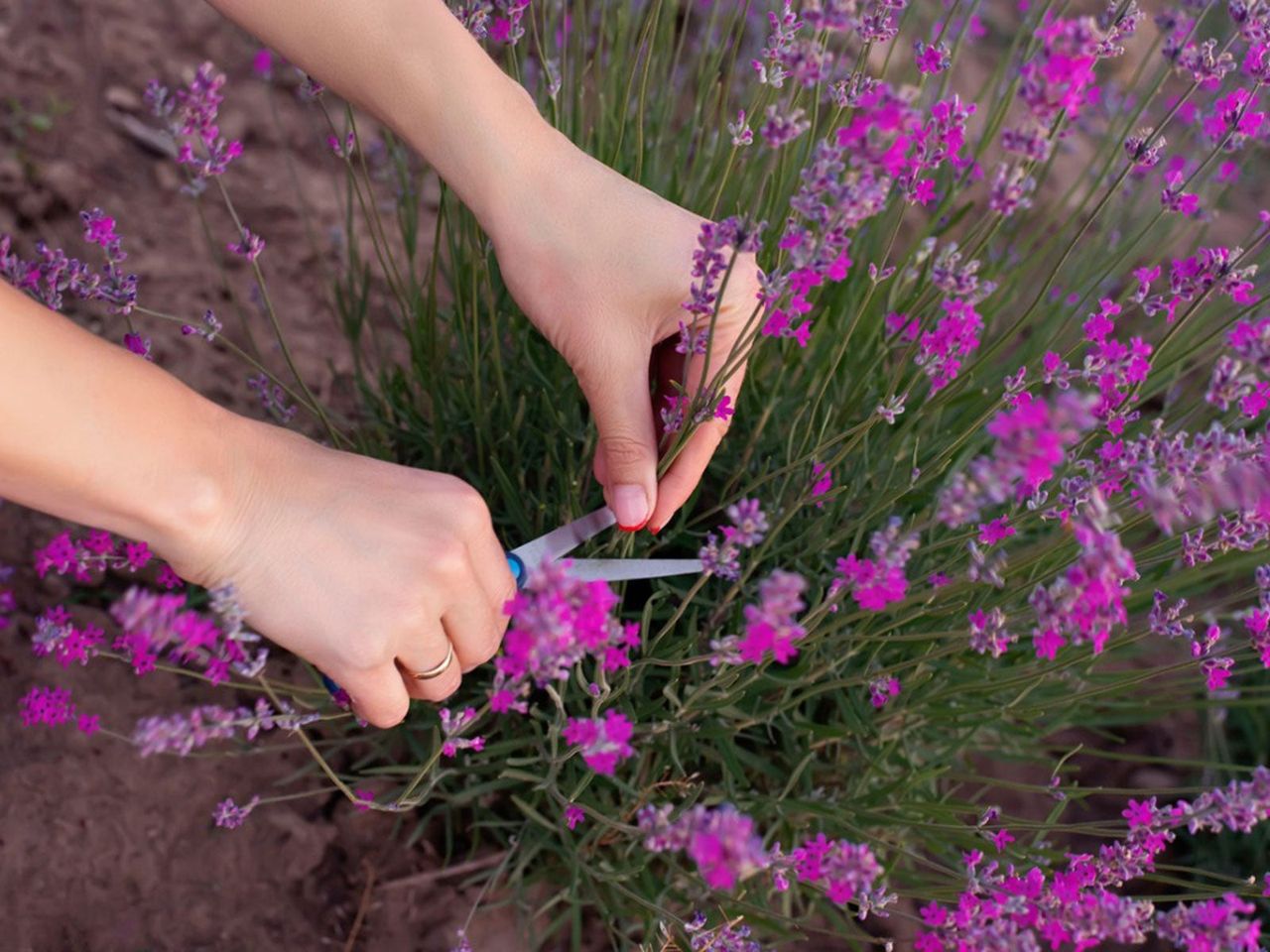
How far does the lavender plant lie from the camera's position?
106 centimetres

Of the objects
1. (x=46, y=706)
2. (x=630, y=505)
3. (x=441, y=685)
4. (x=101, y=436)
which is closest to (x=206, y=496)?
(x=101, y=436)

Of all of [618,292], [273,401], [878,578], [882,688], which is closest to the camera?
[878,578]

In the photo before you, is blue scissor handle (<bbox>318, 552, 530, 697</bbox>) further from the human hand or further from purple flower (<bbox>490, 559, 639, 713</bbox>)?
purple flower (<bbox>490, 559, 639, 713</bbox>)

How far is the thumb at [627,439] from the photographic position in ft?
4.49

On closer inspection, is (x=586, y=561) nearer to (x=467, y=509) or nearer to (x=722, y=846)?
(x=467, y=509)

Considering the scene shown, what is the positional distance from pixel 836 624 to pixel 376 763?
38.2 inches

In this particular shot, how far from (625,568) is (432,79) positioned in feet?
2.23

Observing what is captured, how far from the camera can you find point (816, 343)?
73.4 inches

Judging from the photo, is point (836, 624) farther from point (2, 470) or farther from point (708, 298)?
point (2, 470)

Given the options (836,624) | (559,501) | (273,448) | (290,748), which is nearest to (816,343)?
(559,501)

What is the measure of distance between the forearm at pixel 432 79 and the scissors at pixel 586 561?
1.38ft

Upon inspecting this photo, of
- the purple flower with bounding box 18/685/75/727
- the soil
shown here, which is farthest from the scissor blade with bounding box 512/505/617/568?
the purple flower with bounding box 18/685/75/727

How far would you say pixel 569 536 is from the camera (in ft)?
4.90

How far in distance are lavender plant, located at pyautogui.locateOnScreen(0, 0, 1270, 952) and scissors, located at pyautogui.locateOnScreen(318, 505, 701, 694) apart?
4 centimetres
